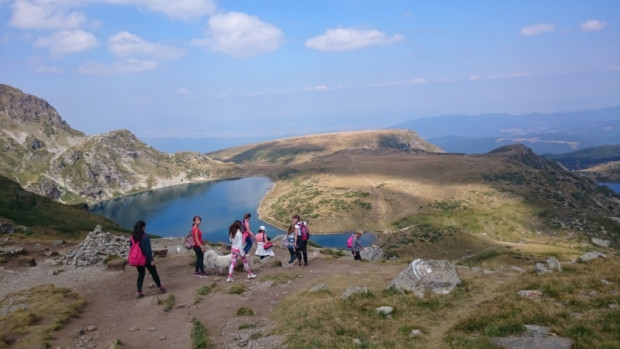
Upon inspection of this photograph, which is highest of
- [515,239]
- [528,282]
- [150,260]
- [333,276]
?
[150,260]

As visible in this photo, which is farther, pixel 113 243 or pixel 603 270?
pixel 113 243

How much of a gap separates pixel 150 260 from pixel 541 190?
643 ft

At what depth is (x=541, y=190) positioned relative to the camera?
175m

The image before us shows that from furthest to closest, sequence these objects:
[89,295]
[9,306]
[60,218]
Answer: [60,218] → [89,295] → [9,306]

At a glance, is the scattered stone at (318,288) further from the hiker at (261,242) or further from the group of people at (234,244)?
the hiker at (261,242)

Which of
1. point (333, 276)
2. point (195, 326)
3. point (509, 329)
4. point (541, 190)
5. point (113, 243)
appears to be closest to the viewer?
point (509, 329)

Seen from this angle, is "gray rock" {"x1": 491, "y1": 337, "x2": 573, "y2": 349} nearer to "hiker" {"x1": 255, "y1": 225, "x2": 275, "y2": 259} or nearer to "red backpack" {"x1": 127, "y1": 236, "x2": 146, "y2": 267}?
"red backpack" {"x1": 127, "y1": 236, "x2": 146, "y2": 267}

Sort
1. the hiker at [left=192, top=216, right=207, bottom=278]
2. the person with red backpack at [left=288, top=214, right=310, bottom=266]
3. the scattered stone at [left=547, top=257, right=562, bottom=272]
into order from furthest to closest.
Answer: the person with red backpack at [left=288, top=214, right=310, bottom=266], the hiker at [left=192, top=216, right=207, bottom=278], the scattered stone at [left=547, top=257, right=562, bottom=272]

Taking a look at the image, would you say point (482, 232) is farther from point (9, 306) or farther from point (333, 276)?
point (9, 306)

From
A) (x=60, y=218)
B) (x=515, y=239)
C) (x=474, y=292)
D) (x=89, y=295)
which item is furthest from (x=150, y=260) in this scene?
(x=515, y=239)

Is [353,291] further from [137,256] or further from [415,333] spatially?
[137,256]

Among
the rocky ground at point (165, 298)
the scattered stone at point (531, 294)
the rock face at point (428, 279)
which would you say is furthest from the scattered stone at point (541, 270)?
the rocky ground at point (165, 298)

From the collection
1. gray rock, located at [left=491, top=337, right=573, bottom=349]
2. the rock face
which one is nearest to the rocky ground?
the rock face

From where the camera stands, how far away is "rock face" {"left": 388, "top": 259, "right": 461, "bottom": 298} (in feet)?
58.9
